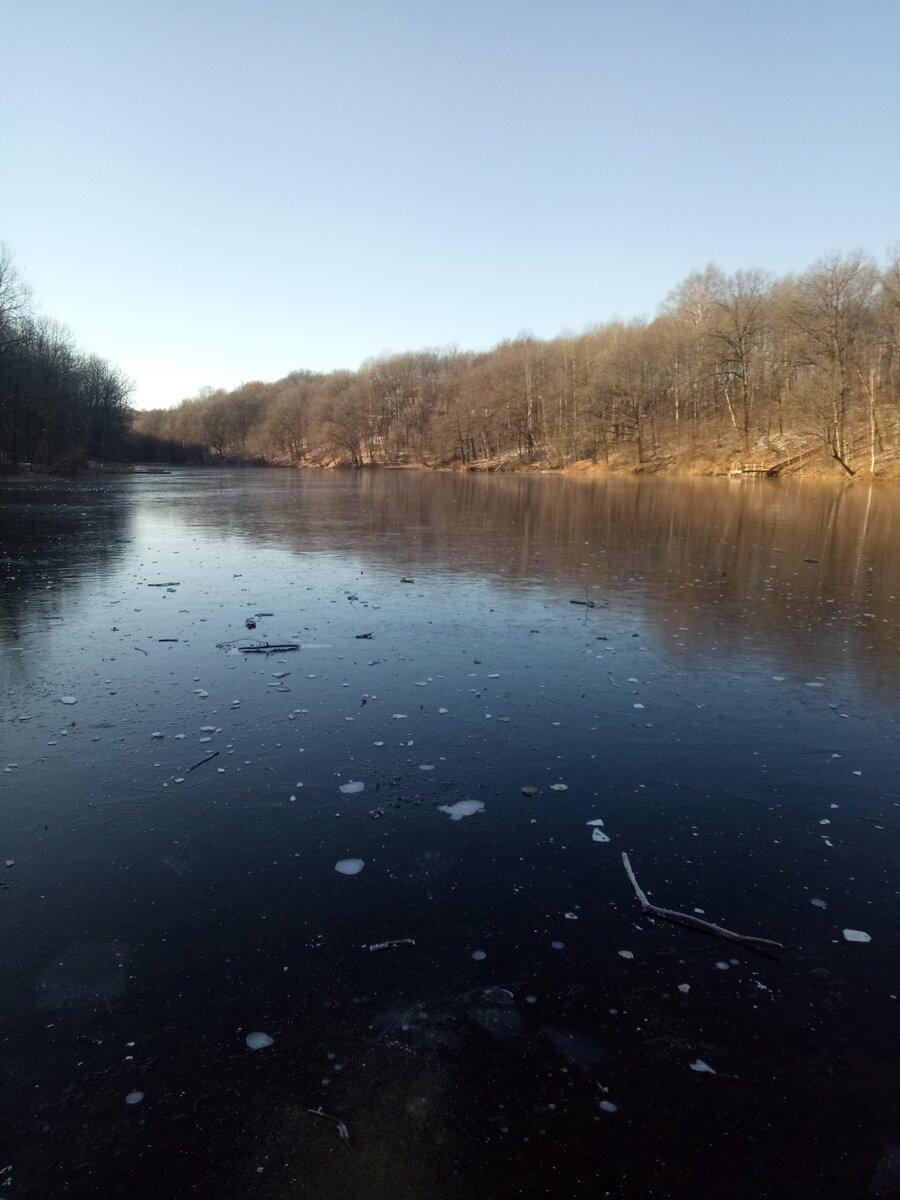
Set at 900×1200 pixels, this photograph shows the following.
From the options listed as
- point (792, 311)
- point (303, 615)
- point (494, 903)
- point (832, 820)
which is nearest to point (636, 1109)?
point (494, 903)

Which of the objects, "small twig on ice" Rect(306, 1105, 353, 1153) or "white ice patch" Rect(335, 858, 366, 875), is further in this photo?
"white ice patch" Rect(335, 858, 366, 875)

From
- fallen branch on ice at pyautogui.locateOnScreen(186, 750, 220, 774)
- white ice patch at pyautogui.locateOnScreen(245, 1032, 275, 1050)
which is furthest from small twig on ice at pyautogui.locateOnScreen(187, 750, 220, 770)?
white ice patch at pyautogui.locateOnScreen(245, 1032, 275, 1050)

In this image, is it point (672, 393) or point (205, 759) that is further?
point (672, 393)

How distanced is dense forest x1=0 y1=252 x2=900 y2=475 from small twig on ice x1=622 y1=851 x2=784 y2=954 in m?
47.1

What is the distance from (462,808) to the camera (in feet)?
15.5

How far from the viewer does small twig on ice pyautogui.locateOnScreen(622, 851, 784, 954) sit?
339 centimetres

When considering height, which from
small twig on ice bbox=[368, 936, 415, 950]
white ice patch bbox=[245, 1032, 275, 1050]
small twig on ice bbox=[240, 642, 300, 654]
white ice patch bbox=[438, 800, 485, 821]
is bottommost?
white ice patch bbox=[245, 1032, 275, 1050]

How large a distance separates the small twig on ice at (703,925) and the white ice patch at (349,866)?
64.9 inches

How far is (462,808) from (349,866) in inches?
39.7

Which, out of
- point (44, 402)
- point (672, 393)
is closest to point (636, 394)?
point (672, 393)

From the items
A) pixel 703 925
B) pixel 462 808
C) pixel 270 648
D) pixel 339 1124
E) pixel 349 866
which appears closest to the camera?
pixel 339 1124

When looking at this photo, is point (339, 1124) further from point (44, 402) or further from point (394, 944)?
point (44, 402)

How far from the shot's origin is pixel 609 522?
23.7m

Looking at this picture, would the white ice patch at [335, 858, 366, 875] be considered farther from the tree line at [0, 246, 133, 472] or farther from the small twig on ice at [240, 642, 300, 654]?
the tree line at [0, 246, 133, 472]
